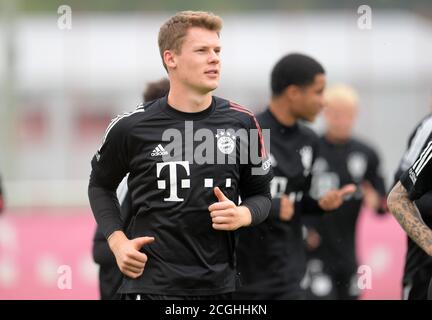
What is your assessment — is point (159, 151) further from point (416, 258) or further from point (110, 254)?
point (416, 258)

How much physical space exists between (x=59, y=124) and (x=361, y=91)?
20.1 feet

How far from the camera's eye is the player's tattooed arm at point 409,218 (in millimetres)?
5277

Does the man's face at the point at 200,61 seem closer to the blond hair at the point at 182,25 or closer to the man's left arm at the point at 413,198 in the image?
the blond hair at the point at 182,25

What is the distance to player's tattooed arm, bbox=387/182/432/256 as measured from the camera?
17.3ft

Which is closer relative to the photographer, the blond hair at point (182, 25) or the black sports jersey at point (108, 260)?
the blond hair at point (182, 25)

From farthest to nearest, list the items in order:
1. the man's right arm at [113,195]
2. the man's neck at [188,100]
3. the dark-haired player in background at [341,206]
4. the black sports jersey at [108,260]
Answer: the dark-haired player in background at [341,206] → the black sports jersey at [108,260] → the man's neck at [188,100] → the man's right arm at [113,195]

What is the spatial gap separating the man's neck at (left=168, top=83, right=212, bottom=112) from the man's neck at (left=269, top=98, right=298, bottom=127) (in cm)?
→ 206

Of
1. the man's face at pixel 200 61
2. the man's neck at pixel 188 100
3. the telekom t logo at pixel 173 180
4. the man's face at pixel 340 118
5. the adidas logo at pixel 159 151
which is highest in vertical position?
the man's face at pixel 200 61

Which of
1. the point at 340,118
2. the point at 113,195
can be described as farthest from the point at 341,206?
the point at 113,195

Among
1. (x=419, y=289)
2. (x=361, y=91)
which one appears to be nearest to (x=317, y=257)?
(x=419, y=289)

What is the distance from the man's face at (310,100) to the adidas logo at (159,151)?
7.53 feet

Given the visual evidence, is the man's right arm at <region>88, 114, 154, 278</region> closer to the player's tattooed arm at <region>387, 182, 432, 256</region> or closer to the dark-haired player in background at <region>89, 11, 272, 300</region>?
the dark-haired player in background at <region>89, 11, 272, 300</region>

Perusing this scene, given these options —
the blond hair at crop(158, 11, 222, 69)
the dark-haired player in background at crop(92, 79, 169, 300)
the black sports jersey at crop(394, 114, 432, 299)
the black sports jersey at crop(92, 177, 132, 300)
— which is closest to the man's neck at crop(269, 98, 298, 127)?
A: the black sports jersey at crop(394, 114, 432, 299)

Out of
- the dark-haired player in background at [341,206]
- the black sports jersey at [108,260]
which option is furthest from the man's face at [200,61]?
the dark-haired player in background at [341,206]
